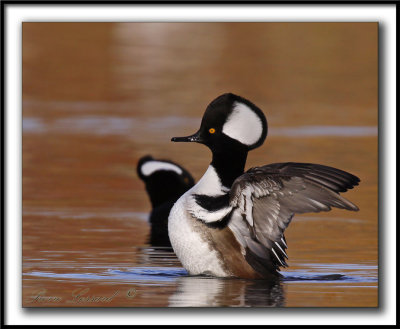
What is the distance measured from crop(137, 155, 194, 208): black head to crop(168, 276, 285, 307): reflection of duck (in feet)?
12.0

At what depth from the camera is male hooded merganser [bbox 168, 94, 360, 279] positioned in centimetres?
866

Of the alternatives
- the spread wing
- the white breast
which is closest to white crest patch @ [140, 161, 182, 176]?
the white breast

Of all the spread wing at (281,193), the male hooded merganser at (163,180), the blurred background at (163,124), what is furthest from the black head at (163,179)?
the spread wing at (281,193)

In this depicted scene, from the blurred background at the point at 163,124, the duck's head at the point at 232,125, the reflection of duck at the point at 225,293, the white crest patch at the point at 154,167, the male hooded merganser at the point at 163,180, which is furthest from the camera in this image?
the white crest patch at the point at 154,167

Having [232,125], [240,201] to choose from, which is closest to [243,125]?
[232,125]

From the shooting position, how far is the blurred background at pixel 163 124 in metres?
10.0

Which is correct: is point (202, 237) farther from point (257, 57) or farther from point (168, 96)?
point (168, 96)

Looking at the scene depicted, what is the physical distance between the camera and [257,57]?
677 inches

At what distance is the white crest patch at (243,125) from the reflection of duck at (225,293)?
1067 millimetres

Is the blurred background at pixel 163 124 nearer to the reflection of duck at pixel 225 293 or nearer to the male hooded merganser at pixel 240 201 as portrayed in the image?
the reflection of duck at pixel 225 293

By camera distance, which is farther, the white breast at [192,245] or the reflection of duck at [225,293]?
the white breast at [192,245]

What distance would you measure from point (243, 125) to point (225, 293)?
4.16ft

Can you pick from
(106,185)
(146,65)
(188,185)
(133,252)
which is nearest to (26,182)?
(106,185)

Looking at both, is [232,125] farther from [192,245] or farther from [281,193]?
[192,245]
